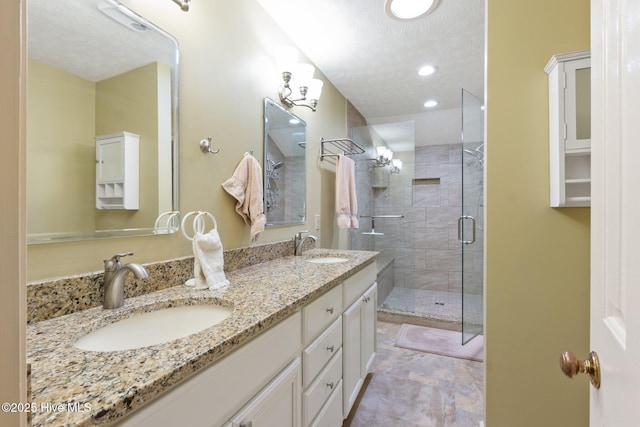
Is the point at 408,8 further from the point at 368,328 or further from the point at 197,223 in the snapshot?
the point at 368,328

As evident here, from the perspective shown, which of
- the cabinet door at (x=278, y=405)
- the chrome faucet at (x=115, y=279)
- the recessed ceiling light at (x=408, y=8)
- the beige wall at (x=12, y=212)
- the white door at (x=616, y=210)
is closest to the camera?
the beige wall at (x=12, y=212)

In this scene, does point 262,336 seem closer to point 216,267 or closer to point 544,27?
point 216,267

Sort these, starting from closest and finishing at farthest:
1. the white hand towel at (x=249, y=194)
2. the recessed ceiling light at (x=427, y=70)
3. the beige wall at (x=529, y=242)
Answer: the beige wall at (x=529, y=242), the white hand towel at (x=249, y=194), the recessed ceiling light at (x=427, y=70)

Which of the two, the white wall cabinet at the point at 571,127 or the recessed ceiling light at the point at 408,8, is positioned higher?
the recessed ceiling light at the point at 408,8

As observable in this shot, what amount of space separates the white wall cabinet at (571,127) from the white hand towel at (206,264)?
142 centimetres

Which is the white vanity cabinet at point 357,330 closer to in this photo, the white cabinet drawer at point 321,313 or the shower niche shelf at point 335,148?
the white cabinet drawer at point 321,313

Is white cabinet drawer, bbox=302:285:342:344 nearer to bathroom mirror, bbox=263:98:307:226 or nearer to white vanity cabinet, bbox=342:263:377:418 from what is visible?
white vanity cabinet, bbox=342:263:377:418

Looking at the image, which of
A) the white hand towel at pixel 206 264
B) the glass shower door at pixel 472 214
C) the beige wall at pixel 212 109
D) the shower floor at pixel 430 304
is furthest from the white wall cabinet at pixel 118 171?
the shower floor at pixel 430 304

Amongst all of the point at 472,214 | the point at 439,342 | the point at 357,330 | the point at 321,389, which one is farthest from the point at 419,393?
the point at 472,214

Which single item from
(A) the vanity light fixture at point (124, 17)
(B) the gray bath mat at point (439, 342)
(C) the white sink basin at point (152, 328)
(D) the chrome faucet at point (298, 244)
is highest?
(A) the vanity light fixture at point (124, 17)

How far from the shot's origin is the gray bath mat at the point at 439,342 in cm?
238

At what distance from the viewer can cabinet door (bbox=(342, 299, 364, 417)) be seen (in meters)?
1.48

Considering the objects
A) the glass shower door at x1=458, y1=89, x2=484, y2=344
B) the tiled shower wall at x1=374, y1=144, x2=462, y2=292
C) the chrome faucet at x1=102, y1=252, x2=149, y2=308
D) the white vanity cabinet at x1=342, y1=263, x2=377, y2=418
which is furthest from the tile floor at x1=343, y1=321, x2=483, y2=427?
the tiled shower wall at x1=374, y1=144, x2=462, y2=292

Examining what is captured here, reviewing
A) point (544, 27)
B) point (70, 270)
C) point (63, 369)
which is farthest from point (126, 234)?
point (544, 27)
